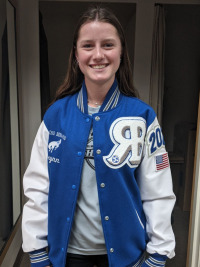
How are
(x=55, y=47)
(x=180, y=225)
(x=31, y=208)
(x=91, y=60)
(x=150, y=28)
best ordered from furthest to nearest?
(x=55, y=47) → (x=180, y=225) → (x=150, y=28) → (x=31, y=208) → (x=91, y=60)

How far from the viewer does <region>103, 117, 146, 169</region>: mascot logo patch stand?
0.87m

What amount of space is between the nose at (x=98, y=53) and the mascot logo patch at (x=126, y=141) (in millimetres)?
222

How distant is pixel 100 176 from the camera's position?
869 mm

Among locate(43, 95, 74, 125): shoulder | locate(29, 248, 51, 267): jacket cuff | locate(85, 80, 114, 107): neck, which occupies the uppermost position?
locate(85, 80, 114, 107): neck

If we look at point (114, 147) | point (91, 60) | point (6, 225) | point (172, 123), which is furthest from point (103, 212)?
point (172, 123)

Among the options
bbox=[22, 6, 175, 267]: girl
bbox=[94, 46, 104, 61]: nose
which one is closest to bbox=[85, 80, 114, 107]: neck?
bbox=[22, 6, 175, 267]: girl

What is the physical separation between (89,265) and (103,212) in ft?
0.89

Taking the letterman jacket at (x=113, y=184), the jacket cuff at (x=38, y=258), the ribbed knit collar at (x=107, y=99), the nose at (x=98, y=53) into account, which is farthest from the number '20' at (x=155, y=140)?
the jacket cuff at (x=38, y=258)

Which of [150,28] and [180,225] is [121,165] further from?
[180,225]

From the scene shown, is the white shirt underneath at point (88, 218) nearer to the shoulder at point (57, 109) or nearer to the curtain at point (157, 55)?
the shoulder at point (57, 109)

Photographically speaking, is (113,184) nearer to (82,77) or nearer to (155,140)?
(155,140)

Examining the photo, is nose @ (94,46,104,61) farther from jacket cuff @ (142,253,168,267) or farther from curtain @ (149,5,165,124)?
curtain @ (149,5,165,124)

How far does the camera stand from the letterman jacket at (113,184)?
881mm

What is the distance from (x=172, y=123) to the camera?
10.3ft
